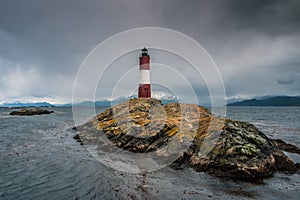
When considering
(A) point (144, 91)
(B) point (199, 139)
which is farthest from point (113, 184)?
(A) point (144, 91)

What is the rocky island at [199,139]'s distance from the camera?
13094mm

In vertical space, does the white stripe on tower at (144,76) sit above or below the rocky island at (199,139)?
above

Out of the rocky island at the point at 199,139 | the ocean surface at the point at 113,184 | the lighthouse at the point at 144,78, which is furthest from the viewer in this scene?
the lighthouse at the point at 144,78

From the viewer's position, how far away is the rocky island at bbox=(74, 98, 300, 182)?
13094 mm

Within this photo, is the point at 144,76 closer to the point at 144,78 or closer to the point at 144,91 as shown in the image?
the point at 144,78

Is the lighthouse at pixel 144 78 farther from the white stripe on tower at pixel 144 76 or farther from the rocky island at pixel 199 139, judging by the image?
the rocky island at pixel 199 139

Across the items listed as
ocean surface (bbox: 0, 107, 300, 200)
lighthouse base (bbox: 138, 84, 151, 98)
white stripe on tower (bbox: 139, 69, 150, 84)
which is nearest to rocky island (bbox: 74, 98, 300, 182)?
ocean surface (bbox: 0, 107, 300, 200)

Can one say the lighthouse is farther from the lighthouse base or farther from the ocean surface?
the ocean surface

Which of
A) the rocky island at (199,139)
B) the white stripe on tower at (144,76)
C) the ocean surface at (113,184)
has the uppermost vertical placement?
the white stripe on tower at (144,76)

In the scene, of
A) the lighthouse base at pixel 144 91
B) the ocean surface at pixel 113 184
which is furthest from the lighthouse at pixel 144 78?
the ocean surface at pixel 113 184

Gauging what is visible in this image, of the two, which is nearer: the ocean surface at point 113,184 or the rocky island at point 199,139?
the ocean surface at point 113,184

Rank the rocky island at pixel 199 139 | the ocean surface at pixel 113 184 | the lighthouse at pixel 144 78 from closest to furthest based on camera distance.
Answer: the ocean surface at pixel 113 184 < the rocky island at pixel 199 139 < the lighthouse at pixel 144 78

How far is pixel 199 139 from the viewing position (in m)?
16.5

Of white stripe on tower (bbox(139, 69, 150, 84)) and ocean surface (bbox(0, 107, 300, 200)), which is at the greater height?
white stripe on tower (bbox(139, 69, 150, 84))
